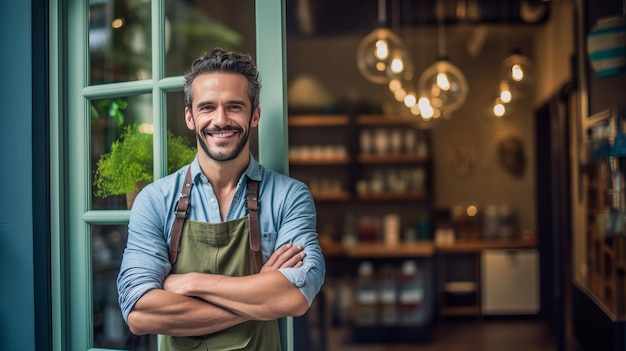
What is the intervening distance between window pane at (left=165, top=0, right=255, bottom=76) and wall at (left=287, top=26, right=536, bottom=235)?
5677mm

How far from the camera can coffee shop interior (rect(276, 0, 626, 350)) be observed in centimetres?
602

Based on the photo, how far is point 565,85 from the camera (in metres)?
5.79

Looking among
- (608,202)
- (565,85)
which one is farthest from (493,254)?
(608,202)

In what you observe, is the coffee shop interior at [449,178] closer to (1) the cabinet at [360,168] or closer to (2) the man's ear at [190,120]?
(1) the cabinet at [360,168]

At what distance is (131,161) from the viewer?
2.27 meters

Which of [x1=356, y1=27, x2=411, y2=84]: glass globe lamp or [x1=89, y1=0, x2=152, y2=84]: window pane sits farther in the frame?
[x1=356, y1=27, x2=411, y2=84]: glass globe lamp

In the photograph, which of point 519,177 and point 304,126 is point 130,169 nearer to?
point 304,126

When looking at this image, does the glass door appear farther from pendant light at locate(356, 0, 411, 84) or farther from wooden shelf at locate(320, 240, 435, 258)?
wooden shelf at locate(320, 240, 435, 258)

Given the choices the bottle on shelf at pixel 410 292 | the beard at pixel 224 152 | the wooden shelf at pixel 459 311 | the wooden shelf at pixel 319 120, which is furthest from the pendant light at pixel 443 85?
the wooden shelf at pixel 459 311

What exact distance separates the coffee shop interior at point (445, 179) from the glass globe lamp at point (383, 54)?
1049 mm

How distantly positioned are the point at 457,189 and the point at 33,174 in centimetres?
684

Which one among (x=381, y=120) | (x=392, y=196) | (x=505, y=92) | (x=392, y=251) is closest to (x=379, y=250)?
(x=392, y=251)

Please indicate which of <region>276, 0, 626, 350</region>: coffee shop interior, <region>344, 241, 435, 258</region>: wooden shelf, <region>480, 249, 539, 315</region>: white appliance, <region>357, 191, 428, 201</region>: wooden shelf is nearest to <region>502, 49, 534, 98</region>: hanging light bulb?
<region>276, 0, 626, 350</region>: coffee shop interior

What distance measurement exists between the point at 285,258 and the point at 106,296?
92 cm
